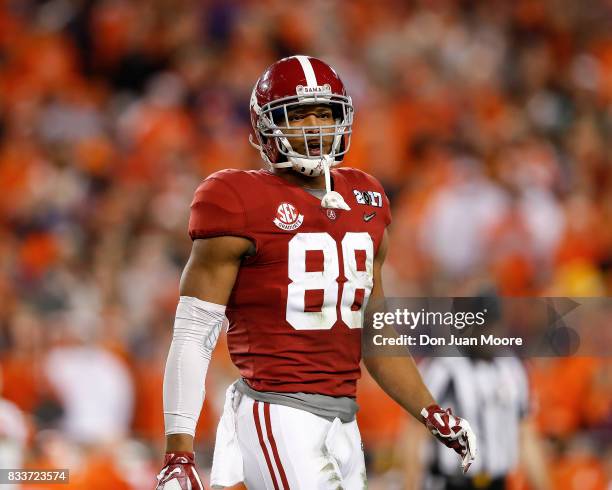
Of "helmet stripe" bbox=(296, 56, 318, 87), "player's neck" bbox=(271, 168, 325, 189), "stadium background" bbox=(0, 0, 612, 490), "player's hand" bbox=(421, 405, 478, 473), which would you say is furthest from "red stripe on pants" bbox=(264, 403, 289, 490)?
"stadium background" bbox=(0, 0, 612, 490)

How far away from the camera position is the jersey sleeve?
2.71m

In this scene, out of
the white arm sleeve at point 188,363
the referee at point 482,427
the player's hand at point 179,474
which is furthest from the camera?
the referee at point 482,427

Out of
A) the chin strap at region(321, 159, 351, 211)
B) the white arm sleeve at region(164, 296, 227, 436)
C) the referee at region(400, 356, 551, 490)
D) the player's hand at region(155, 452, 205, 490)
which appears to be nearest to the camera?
the player's hand at region(155, 452, 205, 490)

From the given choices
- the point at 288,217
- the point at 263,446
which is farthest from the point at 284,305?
the point at 263,446

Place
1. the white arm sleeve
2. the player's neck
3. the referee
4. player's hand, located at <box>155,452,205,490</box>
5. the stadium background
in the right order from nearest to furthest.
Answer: player's hand, located at <box>155,452,205,490</box> → the white arm sleeve → the player's neck → the referee → the stadium background

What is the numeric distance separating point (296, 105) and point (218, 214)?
1.22 feet

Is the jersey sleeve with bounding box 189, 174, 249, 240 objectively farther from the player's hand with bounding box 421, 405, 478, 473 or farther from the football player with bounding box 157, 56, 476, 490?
the player's hand with bounding box 421, 405, 478, 473

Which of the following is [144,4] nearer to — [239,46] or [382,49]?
[239,46]

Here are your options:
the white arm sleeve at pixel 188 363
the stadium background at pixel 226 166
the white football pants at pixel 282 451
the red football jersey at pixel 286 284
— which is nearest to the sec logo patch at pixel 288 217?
the red football jersey at pixel 286 284

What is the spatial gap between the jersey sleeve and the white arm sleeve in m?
0.17

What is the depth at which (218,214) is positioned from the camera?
2723 millimetres

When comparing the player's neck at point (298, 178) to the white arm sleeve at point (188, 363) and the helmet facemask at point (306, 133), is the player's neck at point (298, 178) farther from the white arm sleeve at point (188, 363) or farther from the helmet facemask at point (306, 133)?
the white arm sleeve at point (188, 363)

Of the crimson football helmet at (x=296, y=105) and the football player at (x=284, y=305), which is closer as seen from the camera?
the football player at (x=284, y=305)

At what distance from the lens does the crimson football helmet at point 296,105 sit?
2871 millimetres
